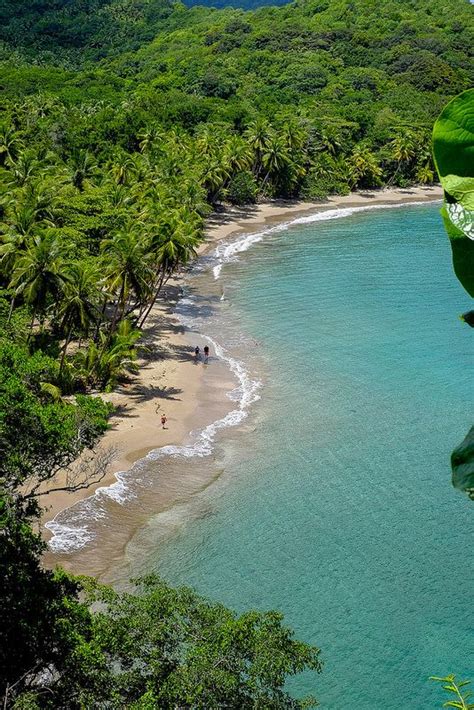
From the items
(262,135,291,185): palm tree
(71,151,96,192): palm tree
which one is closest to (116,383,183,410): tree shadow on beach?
(71,151,96,192): palm tree

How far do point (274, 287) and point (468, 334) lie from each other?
12.7 metres

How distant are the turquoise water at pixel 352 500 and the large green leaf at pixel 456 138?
17102mm

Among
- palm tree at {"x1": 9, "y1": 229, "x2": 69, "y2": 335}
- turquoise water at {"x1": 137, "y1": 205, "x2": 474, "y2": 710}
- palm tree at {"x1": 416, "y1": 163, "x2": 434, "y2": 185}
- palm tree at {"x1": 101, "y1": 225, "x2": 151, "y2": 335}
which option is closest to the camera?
turquoise water at {"x1": 137, "y1": 205, "x2": 474, "y2": 710}

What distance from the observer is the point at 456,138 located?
1.56m

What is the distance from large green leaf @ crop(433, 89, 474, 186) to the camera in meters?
1.53

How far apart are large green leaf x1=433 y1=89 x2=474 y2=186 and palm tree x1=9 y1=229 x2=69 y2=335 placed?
85.8 feet

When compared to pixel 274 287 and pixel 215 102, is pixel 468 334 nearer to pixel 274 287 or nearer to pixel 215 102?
pixel 274 287

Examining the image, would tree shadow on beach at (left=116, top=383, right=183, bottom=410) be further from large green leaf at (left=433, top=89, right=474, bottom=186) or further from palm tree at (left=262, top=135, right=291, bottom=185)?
palm tree at (left=262, top=135, right=291, bottom=185)

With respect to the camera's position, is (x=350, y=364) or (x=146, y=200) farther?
(x=146, y=200)

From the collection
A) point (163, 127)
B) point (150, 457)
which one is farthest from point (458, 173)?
point (163, 127)

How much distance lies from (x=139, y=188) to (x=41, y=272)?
19.2 metres

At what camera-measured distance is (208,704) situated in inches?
484

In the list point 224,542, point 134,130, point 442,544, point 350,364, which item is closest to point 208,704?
point 224,542

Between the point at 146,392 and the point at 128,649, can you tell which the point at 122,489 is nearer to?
the point at 146,392
